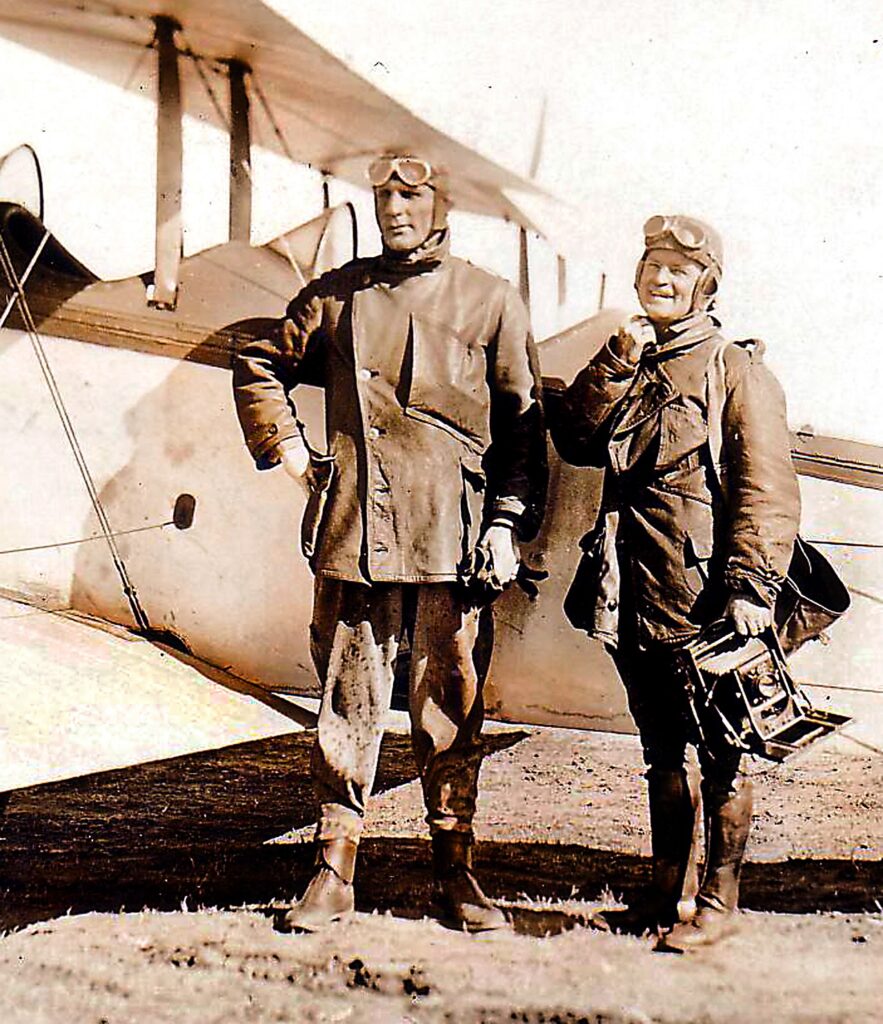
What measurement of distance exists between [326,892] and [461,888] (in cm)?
30

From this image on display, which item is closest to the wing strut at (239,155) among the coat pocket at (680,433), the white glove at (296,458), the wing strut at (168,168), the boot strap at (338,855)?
the wing strut at (168,168)

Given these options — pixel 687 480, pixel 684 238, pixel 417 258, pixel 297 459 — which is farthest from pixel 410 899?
pixel 684 238

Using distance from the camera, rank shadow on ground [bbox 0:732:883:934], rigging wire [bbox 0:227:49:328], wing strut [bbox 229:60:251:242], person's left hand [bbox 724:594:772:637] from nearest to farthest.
A: person's left hand [bbox 724:594:772:637] → shadow on ground [bbox 0:732:883:934] → wing strut [bbox 229:60:251:242] → rigging wire [bbox 0:227:49:328]

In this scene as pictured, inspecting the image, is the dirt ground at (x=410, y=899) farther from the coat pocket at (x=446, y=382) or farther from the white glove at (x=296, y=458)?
the coat pocket at (x=446, y=382)

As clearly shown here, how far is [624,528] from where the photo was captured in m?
2.80

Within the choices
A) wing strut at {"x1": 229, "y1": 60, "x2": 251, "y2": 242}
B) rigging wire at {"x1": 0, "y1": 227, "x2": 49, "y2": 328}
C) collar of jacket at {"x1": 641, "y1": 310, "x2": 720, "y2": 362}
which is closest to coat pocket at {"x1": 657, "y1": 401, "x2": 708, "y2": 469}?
collar of jacket at {"x1": 641, "y1": 310, "x2": 720, "y2": 362}

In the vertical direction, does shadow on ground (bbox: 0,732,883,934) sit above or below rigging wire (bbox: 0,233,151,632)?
below

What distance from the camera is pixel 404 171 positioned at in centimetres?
283

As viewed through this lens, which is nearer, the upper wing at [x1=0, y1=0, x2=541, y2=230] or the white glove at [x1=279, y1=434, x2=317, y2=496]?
the white glove at [x1=279, y1=434, x2=317, y2=496]

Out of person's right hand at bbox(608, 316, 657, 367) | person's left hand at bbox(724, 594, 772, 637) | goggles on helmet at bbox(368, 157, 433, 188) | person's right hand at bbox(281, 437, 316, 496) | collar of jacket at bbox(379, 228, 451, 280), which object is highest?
goggles on helmet at bbox(368, 157, 433, 188)

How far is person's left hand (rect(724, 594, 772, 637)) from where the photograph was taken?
2639 millimetres

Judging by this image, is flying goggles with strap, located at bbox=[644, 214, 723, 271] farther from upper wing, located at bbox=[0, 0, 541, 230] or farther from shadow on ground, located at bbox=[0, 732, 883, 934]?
shadow on ground, located at bbox=[0, 732, 883, 934]

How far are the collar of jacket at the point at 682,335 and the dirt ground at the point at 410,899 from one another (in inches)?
43.7

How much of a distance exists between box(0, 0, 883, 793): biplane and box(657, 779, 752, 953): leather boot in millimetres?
608
